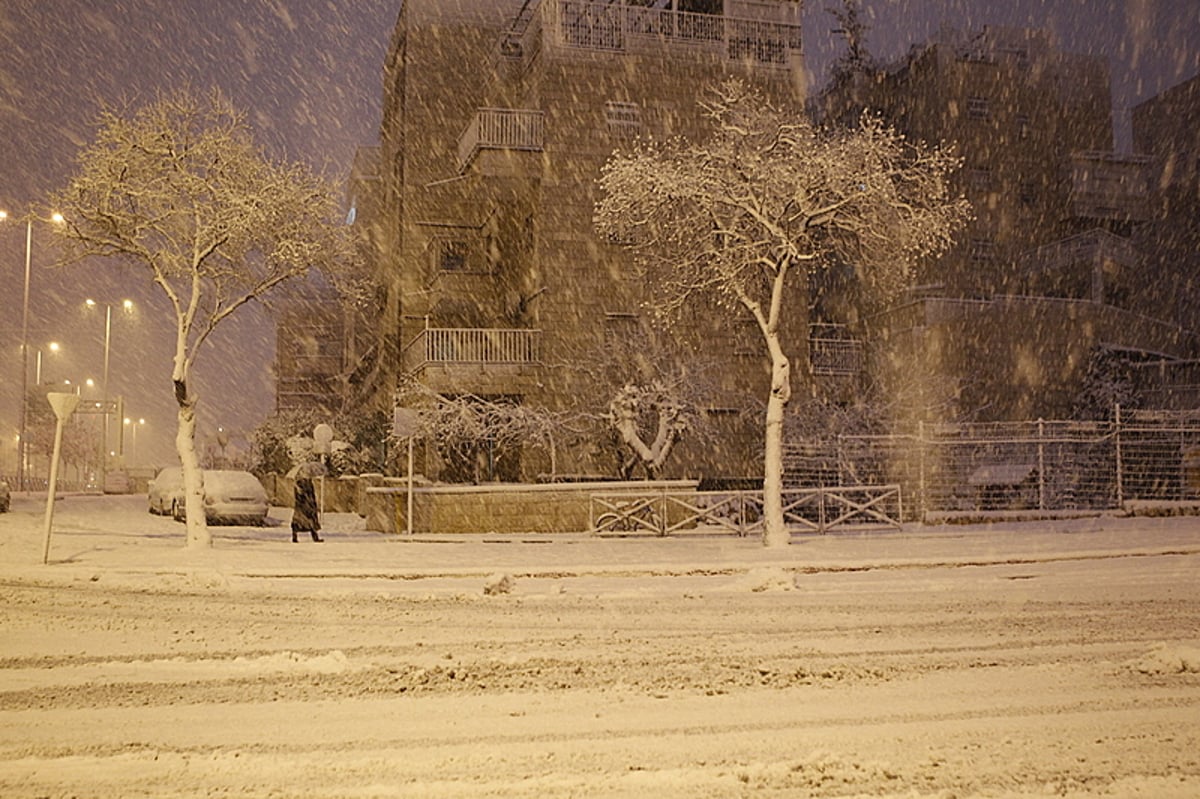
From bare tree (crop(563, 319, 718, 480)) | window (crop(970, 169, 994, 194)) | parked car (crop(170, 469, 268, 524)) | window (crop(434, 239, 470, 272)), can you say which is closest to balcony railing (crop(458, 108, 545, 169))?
window (crop(434, 239, 470, 272))

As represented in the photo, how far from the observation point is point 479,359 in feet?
94.5

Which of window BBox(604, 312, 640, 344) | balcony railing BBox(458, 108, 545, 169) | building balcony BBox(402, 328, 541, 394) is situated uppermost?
balcony railing BBox(458, 108, 545, 169)

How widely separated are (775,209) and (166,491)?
19327mm

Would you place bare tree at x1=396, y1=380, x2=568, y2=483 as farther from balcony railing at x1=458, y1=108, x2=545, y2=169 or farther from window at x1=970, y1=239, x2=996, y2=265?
window at x1=970, y1=239, x2=996, y2=265

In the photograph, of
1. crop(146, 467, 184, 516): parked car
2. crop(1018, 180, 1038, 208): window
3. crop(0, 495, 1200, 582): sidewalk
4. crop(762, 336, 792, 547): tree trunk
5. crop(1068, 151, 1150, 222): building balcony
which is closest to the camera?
crop(0, 495, 1200, 582): sidewalk

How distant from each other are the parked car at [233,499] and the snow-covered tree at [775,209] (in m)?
11.7

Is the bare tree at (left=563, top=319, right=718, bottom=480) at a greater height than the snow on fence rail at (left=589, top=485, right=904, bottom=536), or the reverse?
the bare tree at (left=563, top=319, right=718, bottom=480)

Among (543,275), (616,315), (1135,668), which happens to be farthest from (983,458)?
(1135,668)

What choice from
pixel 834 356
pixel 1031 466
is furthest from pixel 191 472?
pixel 834 356

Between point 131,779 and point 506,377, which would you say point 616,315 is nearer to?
point 506,377

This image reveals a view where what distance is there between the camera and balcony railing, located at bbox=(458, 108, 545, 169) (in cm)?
2872

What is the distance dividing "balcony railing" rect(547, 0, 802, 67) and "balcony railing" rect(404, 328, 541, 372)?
8.21 m

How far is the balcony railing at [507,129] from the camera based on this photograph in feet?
94.2

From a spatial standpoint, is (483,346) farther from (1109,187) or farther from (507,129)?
(1109,187)
